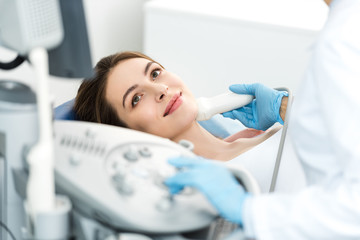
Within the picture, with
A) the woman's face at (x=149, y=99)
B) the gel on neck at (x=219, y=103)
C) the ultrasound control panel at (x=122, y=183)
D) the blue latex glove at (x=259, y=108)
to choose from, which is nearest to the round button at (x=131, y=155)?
the ultrasound control panel at (x=122, y=183)

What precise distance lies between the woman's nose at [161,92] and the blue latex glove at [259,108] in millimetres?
297

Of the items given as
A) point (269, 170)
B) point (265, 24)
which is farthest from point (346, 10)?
point (265, 24)

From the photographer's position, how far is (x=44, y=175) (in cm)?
69

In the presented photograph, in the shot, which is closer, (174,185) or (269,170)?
(174,185)

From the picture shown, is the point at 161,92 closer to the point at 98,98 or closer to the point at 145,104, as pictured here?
the point at 145,104

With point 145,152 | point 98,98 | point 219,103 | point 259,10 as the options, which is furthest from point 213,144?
point 259,10

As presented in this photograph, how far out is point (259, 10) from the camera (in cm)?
251

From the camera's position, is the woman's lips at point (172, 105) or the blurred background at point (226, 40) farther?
the blurred background at point (226, 40)

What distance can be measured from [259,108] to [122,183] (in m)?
0.80

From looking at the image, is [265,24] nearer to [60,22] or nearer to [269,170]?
[269,170]

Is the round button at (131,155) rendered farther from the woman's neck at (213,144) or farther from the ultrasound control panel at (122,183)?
the woman's neck at (213,144)

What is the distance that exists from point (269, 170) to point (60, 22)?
0.73 meters

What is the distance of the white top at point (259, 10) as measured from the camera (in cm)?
235

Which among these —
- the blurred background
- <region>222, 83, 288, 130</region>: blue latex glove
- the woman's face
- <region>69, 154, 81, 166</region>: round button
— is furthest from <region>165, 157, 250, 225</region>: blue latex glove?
the blurred background
